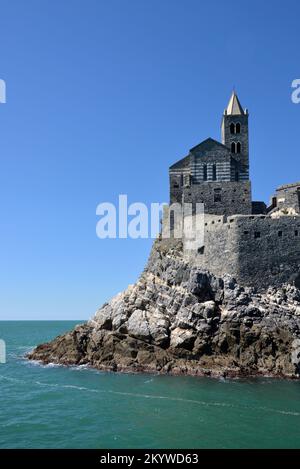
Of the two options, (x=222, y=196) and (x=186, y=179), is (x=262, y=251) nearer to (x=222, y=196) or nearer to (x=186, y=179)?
(x=222, y=196)

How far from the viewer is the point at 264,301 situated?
47.9 meters

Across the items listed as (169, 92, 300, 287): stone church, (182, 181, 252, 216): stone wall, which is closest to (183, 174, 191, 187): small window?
(169, 92, 300, 287): stone church

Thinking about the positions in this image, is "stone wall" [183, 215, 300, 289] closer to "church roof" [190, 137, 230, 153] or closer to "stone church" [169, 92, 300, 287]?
"stone church" [169, 92, 300, 287]

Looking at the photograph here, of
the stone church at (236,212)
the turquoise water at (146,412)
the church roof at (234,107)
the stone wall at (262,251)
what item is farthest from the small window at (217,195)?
the turquoise water at (146,412)

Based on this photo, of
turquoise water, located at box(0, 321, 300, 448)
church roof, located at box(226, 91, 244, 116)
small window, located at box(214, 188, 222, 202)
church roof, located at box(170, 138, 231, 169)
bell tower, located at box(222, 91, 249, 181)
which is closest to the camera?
turquoise water, located at box(0, 321, 300, 448)

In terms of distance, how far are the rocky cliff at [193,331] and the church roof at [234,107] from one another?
22.7 meters

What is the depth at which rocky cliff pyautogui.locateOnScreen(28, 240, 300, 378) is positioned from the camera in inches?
1752

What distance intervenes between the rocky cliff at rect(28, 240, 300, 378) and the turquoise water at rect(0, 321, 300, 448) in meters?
2.75

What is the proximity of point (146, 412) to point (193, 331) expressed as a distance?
14974mm

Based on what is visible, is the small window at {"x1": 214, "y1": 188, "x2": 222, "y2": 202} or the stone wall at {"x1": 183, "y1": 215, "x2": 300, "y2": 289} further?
the small window at {"x1": 214, "y1": 188, "x2": 222, "y2": 202}

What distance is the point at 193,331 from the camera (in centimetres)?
4691

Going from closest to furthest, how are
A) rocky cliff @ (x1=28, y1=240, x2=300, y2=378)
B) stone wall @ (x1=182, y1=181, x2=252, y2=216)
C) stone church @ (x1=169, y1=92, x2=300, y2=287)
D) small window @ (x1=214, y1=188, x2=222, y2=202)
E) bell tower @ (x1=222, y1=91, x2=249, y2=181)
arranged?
1. rocky cliff @ (x1=28, y1=240, x2=300, y2=378)
2. stone church @ (x1=169, y1=92, x2=300, y2=287)
3. stone wall @ (x1=182, y1=181, x2=252, y2=216)
4. small window @ (x1=214, y1=188, x2=222, y2=202)
5. bell tower @ (x1=222, y1=91, x2=249, y2=181)
